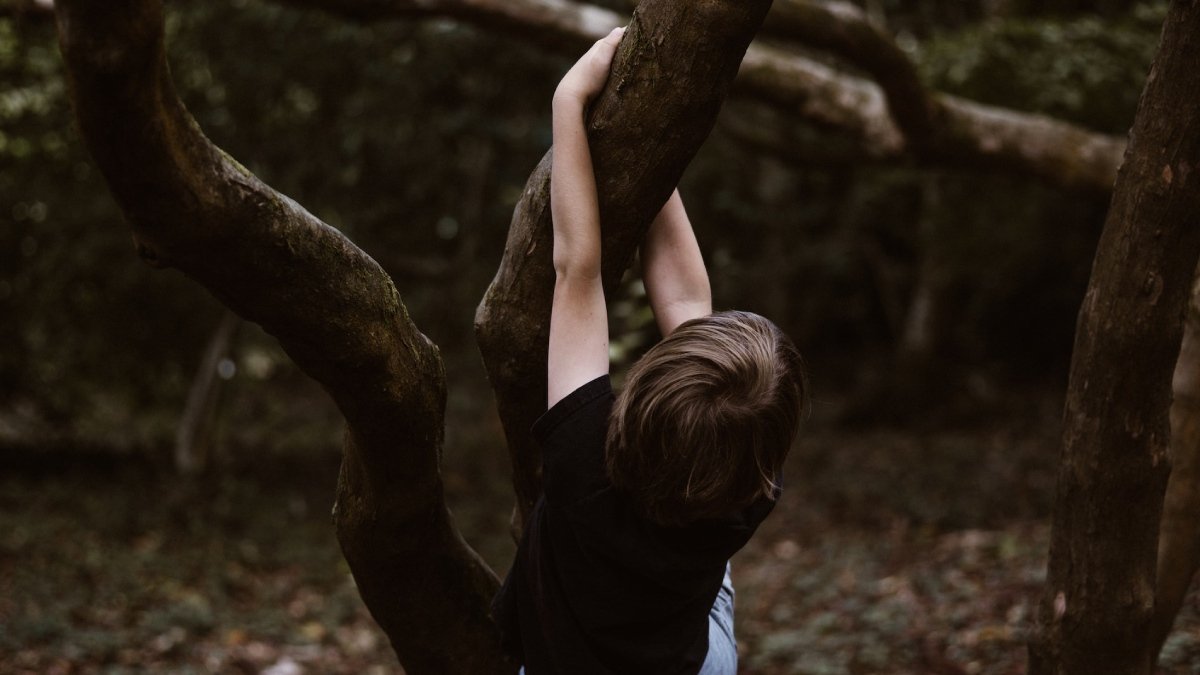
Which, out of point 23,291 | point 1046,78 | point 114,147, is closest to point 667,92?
point 114,147

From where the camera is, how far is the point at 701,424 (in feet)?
6.03

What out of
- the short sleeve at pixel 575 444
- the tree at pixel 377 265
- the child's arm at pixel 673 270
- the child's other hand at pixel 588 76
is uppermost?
the child's other hand at pixel 588 76

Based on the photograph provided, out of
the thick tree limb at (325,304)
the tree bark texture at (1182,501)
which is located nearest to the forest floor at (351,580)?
the tree bark texture at (1182,501)

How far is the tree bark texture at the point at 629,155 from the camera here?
1901 mm

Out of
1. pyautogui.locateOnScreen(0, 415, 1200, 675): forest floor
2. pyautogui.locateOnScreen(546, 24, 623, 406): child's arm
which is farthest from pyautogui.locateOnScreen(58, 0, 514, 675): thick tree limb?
pyautogui.locateOnScreen(0, 415, 1200, 675): forest floor

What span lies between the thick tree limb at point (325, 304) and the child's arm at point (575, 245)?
290 mm

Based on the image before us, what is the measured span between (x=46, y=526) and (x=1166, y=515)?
27.4ft

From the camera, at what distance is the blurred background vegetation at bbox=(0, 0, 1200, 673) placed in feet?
26.9

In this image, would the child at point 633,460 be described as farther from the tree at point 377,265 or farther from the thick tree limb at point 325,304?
the thick tree limb at point 325,304

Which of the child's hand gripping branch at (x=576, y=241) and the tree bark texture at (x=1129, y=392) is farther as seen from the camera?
the tree bark texture at (x=1129, y=392)

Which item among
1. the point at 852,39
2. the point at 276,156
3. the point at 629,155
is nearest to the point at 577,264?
the point at 629,155

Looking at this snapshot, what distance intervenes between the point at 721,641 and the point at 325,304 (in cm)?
119

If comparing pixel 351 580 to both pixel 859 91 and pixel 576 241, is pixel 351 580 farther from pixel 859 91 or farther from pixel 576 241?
pixel 576 241

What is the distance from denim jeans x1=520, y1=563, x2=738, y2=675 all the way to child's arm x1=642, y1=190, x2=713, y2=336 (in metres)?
0.61
